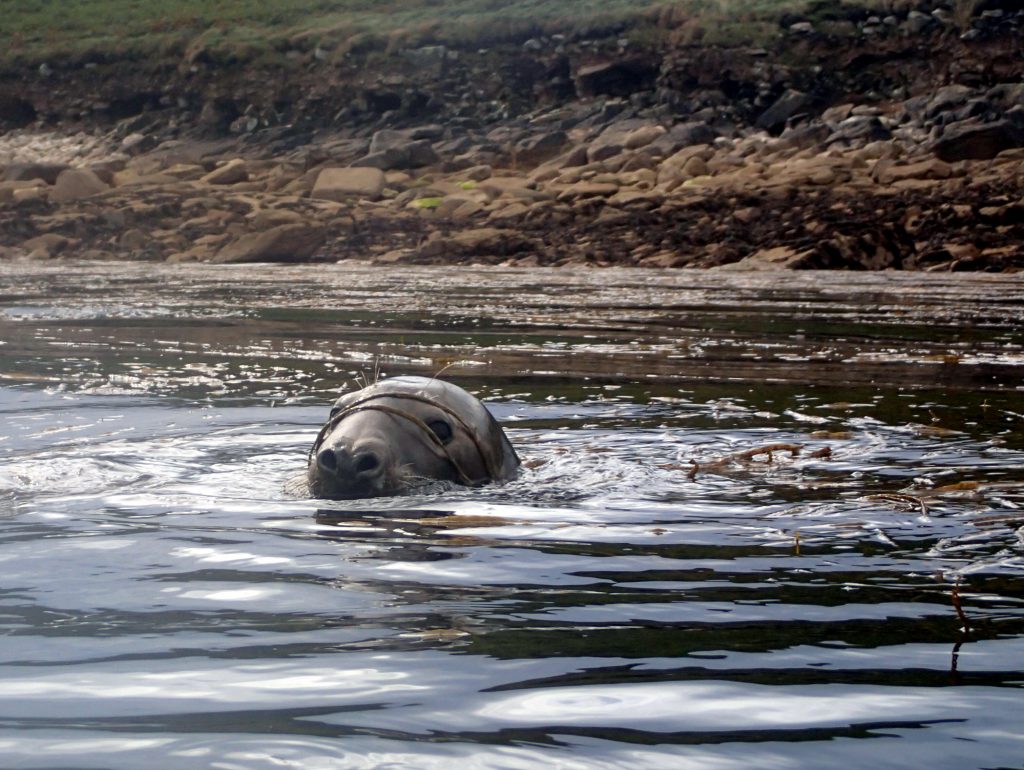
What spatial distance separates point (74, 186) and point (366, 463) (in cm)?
3480

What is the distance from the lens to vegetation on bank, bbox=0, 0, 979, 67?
158 feet

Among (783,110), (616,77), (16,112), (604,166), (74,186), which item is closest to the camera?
(604,166)

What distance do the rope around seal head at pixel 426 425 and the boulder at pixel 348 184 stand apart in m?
29.9

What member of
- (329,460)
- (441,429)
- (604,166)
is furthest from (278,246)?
(329,460)

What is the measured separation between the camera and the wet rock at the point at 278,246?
31.5m

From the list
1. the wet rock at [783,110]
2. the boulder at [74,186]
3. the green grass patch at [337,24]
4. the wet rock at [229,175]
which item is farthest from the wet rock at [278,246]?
the green grass patch at [337,24]

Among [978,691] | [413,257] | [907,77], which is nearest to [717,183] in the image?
[413,257]

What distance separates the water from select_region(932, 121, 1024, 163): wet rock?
69.1 feet

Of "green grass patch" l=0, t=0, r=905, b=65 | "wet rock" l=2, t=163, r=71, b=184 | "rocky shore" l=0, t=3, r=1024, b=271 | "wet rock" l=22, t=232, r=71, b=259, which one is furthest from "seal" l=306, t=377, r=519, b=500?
"green grass patch" l=0, t=0, r=905, b=65

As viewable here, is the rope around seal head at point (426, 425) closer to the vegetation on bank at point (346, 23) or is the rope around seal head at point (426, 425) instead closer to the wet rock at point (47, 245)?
the wet rock at point (47, 245)

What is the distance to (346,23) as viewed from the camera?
56.2 m

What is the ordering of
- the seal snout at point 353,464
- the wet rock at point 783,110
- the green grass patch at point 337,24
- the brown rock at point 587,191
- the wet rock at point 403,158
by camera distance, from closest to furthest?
the seal snout at point 353,464 < the brown rock at point 587,191 < the wet rock at point 403,158 < the wet rock at point 783,110 < the green grass patch at point 337,24

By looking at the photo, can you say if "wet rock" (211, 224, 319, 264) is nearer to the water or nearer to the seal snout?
the water

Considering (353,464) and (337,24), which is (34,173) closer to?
(337,24)
